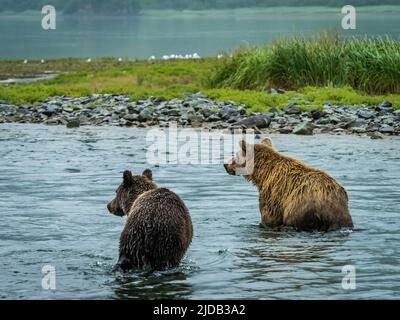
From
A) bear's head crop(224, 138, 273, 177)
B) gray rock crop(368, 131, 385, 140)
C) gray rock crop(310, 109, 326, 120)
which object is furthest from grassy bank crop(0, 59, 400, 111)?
bear's head crop(224, 138, 273, 177)

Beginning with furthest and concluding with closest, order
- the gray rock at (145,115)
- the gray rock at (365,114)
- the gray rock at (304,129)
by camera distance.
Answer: the gray rock at (145,115)
the gray rock at (365,114)
the gray rock at (304,129)

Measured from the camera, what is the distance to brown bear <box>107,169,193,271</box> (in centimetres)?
1073

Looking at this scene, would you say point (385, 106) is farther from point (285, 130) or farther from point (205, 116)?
point (205, 116)

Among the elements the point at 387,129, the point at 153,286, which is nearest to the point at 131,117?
the point at 387,129

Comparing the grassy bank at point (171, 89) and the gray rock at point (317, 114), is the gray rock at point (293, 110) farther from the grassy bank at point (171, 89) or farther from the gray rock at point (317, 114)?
the gray rock at point (317, 114)

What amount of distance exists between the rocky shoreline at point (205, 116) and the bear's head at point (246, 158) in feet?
35.2

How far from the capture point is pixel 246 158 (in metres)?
13.9

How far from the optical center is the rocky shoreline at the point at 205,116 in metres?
25.8

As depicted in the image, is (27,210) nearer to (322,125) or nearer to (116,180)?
(116,180)

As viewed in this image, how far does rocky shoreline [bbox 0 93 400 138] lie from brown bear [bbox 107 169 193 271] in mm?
13892

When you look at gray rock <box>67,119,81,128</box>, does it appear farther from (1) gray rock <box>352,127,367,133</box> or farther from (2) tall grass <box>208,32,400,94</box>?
(1) gray rock <box>352,127,367,133</box>

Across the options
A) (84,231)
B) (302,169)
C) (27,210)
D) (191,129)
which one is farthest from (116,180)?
(191,129)

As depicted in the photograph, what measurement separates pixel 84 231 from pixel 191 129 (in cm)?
1272

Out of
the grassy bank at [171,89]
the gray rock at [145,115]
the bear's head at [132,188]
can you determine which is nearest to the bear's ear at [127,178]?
the bear's head at [132,188]
